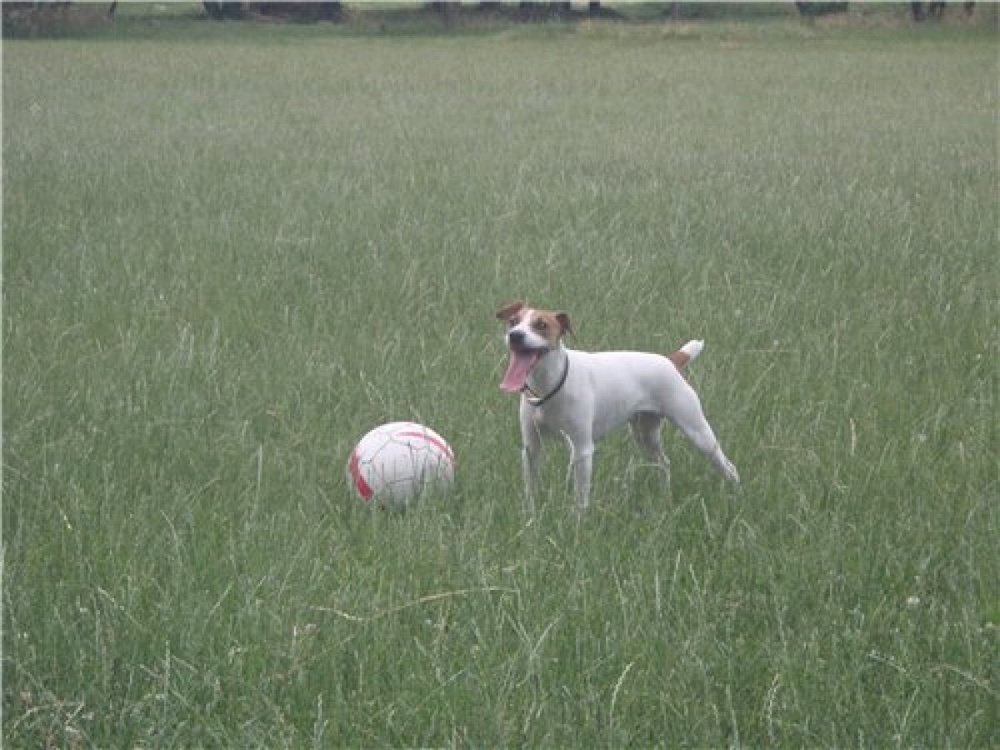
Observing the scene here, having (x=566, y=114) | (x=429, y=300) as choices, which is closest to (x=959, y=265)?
(x=429, y=300)

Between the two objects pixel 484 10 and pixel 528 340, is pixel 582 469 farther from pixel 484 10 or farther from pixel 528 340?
pixel 484 10

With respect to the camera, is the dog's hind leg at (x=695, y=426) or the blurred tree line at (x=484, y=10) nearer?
the dog's hind leg at (x=695, y=426)

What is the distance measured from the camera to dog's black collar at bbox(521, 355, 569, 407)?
374 cm

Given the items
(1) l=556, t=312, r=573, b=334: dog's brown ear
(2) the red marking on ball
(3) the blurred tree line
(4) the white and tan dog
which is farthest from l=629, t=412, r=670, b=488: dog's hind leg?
(3) the blurred tree line

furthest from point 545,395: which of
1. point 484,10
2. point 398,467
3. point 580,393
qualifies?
point 484,10

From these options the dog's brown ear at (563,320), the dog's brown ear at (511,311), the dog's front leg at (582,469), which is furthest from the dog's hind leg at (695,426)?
the dog's brown ear at (511,311)

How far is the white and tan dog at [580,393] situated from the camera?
3645mm

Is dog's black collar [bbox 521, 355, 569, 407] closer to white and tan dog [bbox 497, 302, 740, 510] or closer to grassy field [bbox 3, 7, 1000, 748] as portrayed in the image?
white and tan dog [bbox 497, 302, 740, 510]

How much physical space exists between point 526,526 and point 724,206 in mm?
5685

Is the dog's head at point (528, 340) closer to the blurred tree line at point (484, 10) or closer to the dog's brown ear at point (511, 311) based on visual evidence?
the dog's brown ear at point (511, 311)

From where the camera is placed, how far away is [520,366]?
3633mm

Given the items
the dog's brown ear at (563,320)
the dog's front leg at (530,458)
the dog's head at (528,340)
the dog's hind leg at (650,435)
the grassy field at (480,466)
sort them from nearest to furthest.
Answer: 1. the grassy field at (480,466)
2. the dog's head at (528,340)
3. the dog's brown ear at (563,320)
4. the dog's front leg at (530,458)
5. the dog's hind leg at (650,435)

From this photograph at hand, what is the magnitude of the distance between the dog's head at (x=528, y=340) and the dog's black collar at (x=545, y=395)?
0.23 ft

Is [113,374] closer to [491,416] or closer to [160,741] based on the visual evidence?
[491,416]
